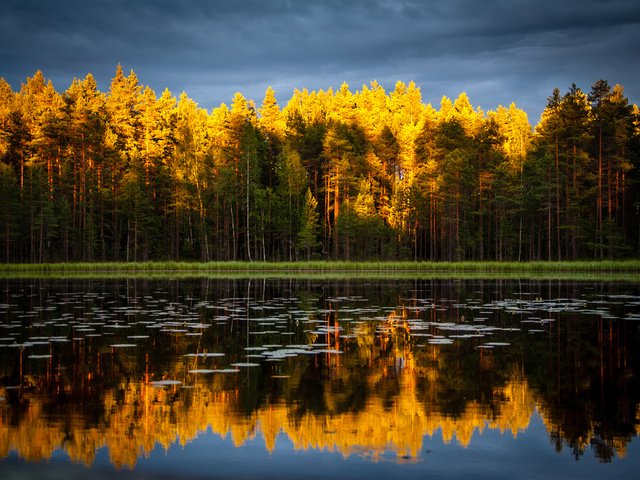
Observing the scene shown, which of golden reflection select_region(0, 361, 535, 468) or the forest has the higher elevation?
the forest

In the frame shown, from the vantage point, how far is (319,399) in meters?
11.2

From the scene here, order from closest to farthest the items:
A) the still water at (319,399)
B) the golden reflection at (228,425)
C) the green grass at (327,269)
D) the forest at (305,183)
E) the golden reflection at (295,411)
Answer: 1. the still water at (319,399)
2. the golden reflection at (228,425)
3. the golden reflection at (295,411)
4. the green grass at (327,269)
5. the forest at (305,183)

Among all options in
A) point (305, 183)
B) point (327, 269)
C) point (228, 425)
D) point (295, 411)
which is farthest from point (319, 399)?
point (305, 183)

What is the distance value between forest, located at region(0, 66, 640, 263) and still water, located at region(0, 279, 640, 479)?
2382 inches

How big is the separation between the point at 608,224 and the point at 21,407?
72084 millimetres

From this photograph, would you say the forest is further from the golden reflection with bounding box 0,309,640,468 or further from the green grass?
the golden reflection with bounding box 0,309,640,468

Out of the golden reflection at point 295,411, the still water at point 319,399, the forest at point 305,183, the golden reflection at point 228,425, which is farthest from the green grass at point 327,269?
the golden reflection at point 228,425

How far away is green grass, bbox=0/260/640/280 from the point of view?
64.7 meters

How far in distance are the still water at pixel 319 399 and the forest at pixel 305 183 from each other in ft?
199

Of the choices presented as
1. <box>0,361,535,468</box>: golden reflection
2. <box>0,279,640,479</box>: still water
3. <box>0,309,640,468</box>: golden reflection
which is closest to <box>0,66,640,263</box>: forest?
<box>0,279,640,479</box>: still water

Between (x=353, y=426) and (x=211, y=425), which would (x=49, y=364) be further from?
(x=353, y=426)

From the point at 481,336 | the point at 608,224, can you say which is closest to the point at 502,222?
the point at 608,224

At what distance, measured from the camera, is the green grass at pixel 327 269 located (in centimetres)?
6469

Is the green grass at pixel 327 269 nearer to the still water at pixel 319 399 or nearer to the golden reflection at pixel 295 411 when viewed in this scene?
the still water at pixel 319 399
